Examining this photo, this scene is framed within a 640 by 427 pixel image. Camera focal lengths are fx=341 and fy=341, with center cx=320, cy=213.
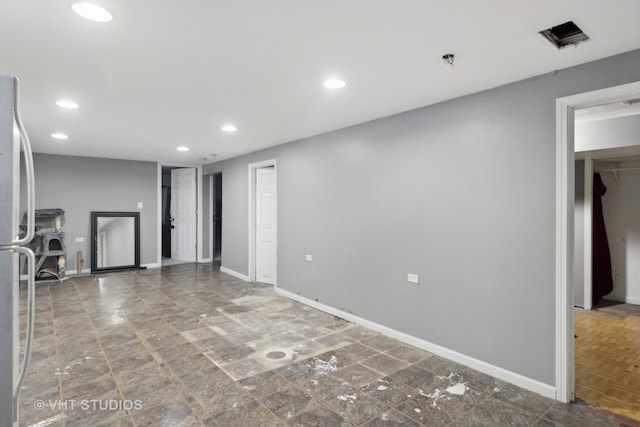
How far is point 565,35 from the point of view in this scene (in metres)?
2.00

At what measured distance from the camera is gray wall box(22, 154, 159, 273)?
643cm

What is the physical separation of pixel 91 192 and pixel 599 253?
29.1 ft

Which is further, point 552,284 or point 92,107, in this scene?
point 92,107

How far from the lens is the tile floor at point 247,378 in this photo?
2.21m

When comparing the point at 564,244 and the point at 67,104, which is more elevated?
the point at 67,104

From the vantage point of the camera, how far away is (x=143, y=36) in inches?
79.1

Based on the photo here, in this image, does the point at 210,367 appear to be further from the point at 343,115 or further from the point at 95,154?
the point at 95,154

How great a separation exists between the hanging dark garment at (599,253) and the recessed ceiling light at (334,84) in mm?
4462

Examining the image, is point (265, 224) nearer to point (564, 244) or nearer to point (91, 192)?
point (91, 192)

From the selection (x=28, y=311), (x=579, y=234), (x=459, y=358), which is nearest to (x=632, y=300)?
(x=579, y=234)

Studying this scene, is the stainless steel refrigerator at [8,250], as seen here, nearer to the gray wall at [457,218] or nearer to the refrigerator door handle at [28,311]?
the refrigerator door handle at [28,311]

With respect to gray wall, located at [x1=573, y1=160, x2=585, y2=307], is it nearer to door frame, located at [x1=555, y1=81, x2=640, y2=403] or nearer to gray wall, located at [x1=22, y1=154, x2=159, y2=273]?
door frame, located at [x1=555, y1=81, x2=640, y2=403]

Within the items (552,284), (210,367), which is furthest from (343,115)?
(210,367)

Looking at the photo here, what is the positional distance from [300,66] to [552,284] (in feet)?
7.81
